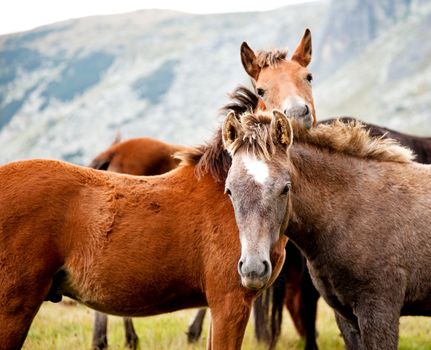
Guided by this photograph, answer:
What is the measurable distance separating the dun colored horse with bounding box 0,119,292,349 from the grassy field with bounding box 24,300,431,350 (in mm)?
2591

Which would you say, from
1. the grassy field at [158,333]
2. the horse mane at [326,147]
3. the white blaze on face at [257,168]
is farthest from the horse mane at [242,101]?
the grassy field at [158,333]

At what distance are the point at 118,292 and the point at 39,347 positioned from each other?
290 cm

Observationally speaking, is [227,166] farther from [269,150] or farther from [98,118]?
[98,118]

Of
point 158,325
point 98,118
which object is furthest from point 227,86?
point 158,325

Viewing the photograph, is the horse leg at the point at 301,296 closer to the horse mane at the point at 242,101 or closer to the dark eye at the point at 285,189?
the horse mane at the point at 242,101

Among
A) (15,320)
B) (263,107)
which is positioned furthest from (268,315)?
(15,320)

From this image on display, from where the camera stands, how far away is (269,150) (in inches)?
170

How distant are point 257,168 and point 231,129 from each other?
0.46 meters

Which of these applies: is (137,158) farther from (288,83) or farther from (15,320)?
(15,320)

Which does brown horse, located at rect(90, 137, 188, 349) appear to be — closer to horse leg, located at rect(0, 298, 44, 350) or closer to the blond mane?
the blond mane

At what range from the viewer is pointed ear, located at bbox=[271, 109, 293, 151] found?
4.31 meters

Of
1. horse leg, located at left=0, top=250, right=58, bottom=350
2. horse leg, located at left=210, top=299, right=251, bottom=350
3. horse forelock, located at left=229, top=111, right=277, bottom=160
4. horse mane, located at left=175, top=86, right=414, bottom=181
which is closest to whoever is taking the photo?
horse forelock, located at left=229, top=111, right=277, bottom=160

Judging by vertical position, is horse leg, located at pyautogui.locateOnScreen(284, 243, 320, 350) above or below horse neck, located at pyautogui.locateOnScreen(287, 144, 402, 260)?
below

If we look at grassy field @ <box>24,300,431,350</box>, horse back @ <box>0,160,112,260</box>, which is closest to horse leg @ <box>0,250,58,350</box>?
horse back @ <box>0,160,112,260</box>
